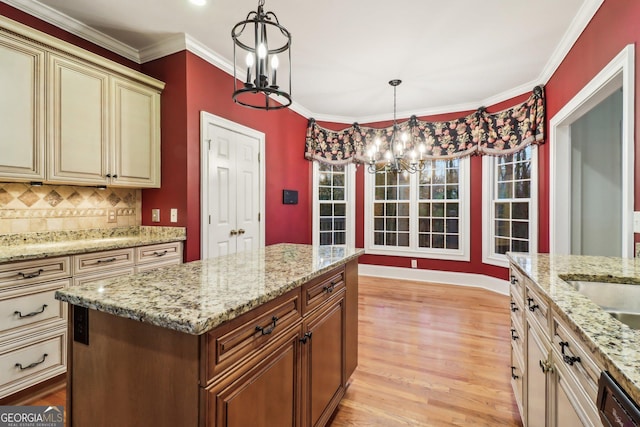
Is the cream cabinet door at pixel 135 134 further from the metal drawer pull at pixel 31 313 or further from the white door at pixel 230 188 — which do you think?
the metal drawer pull at pixel 31 313

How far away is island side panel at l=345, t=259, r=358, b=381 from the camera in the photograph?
1.93 metres

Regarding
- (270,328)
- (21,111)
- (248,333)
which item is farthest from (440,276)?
(21,111)

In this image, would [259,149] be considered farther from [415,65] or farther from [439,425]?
[439,425]

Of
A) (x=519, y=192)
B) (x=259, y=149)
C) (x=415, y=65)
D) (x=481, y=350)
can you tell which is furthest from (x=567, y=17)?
(x=259, y=149)

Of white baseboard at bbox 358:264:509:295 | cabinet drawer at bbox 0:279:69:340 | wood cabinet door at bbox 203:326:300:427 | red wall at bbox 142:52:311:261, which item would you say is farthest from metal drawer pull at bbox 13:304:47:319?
white baseboard at bbox 358:264:509:295

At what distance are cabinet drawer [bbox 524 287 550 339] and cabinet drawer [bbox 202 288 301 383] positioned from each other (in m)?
0.99

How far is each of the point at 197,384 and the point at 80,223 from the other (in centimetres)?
259

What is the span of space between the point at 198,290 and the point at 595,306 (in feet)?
4.31

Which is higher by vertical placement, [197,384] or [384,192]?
Result: [384,192]

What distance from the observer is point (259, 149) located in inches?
150

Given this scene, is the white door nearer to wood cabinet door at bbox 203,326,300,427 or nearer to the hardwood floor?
the hardwood floor

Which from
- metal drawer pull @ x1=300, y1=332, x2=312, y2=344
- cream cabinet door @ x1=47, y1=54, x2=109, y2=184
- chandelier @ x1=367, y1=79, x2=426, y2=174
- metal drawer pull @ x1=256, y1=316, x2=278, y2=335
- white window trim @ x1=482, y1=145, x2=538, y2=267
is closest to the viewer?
metal drawer pull @ x1=256, y1=316, x2=278, y2=335

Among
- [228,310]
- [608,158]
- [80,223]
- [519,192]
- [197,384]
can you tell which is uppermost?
[608,158]

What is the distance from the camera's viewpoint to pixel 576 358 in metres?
0.90
